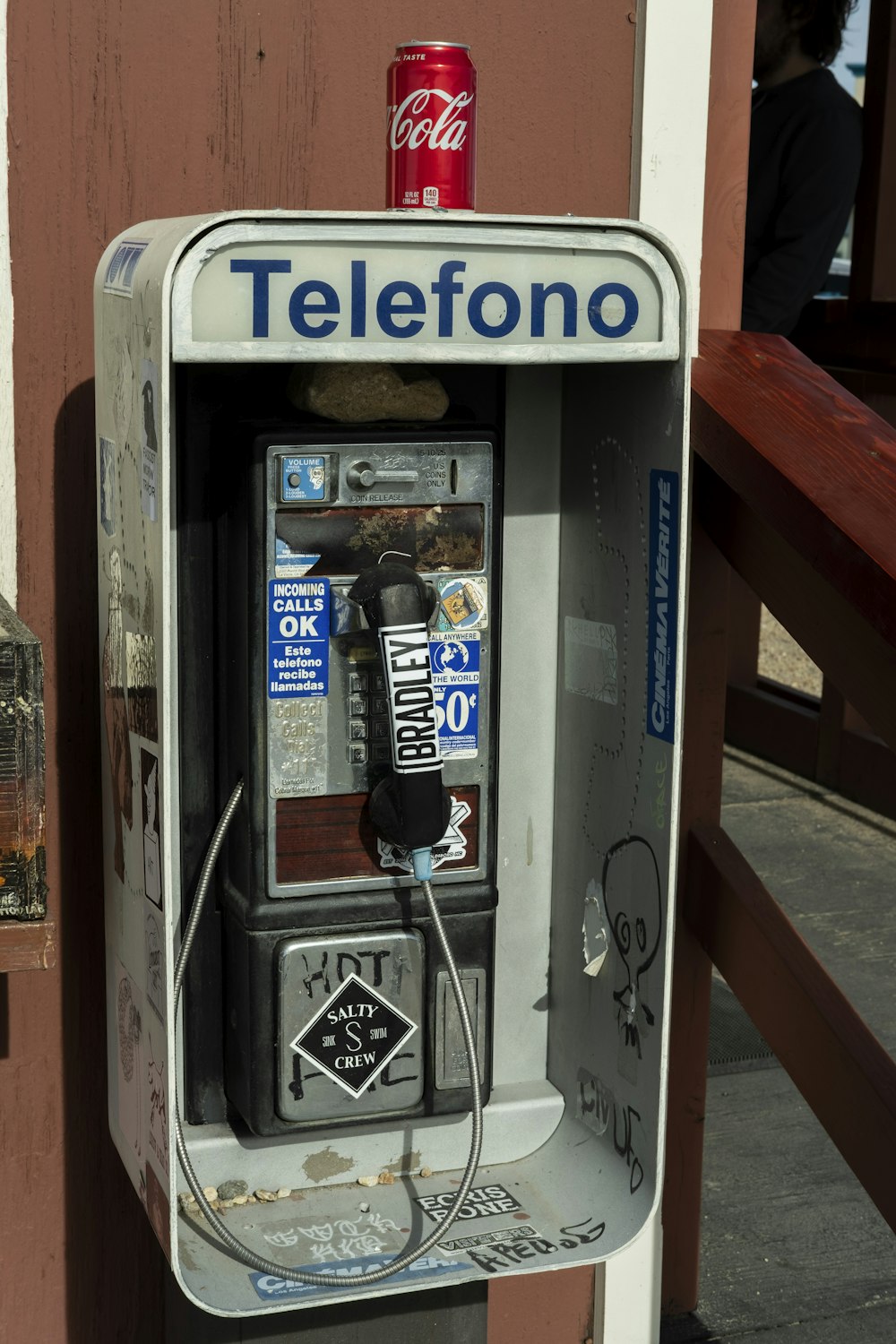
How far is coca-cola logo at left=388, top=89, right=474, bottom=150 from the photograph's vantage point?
173 cm

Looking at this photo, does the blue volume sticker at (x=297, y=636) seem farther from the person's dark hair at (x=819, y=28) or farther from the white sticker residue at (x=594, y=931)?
the person's dark hair at (x=819, y=28)

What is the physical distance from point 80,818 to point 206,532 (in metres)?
0.47

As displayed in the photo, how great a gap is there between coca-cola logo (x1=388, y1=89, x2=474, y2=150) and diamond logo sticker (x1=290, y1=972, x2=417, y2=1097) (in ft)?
3.25

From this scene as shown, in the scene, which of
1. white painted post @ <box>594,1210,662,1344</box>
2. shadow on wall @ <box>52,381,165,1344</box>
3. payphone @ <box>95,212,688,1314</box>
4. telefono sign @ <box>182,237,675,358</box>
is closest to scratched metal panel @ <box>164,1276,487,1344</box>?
payphone @ <box>95,212,688,1314</box>

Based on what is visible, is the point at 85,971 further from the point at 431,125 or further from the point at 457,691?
the point at 431,125

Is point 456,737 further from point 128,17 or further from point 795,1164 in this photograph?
point 795,1164

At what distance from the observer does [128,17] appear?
1.90 metres

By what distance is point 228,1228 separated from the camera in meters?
1.91

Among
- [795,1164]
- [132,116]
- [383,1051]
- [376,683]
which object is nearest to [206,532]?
[376,683]

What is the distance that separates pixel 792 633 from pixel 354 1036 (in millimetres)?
736

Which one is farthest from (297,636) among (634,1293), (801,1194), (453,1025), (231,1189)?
(801,1194)

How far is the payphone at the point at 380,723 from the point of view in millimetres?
1674

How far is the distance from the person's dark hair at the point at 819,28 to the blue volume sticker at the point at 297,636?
105 inches

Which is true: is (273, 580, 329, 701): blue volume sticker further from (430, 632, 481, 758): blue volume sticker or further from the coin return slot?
the coin return slot
